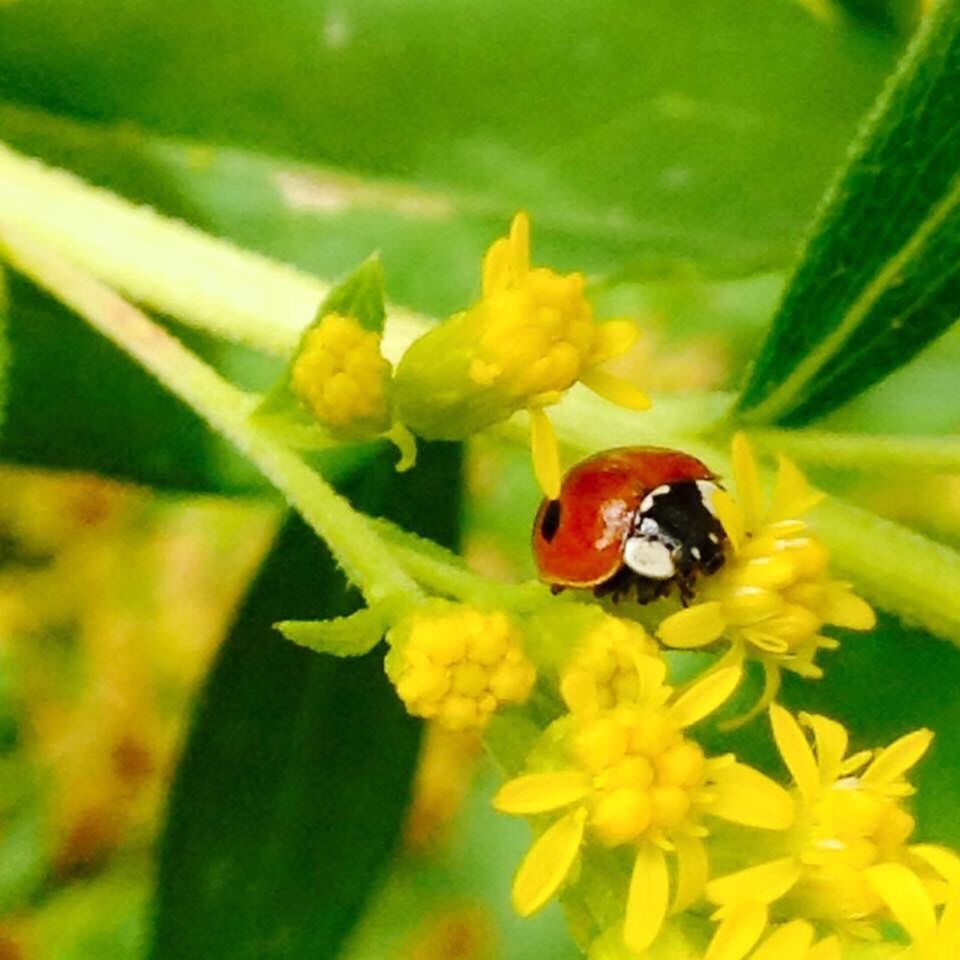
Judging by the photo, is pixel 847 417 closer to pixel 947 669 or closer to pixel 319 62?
pixel 947 669

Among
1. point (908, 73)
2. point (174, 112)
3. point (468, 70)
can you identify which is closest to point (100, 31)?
point (174, 112)

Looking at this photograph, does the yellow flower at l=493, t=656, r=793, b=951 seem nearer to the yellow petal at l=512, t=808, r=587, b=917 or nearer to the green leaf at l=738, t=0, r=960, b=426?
the yellow petal at l=512, t=808, r=587, b=917

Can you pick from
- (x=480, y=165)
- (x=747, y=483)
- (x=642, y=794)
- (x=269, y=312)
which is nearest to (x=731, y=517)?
(x=747, y=483)

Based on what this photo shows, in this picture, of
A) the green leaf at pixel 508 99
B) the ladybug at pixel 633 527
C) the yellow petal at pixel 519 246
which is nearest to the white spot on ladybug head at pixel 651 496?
the ladybug at pixel 633 527

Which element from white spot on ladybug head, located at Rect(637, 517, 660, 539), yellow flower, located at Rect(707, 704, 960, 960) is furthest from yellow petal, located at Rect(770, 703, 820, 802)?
white spot on ladybug head, located at Rect(637, 517, 660, 539)

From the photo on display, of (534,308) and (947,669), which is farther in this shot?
(947,669)
